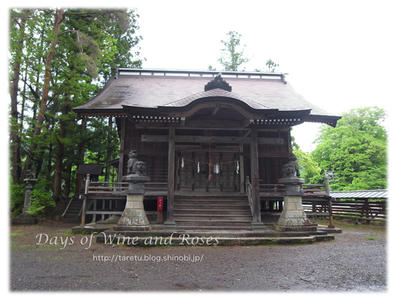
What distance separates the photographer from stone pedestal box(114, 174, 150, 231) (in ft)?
23.8

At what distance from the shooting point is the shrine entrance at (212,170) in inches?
432

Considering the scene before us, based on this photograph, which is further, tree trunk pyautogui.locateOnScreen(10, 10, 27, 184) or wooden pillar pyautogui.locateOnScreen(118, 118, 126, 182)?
tree trunk pyautogui.locateOnScreen(10, 10, 27, 184)

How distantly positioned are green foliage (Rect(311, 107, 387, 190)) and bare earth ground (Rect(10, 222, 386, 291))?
13.9 meters

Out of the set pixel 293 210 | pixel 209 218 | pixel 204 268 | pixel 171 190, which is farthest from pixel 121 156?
pixel 293 210

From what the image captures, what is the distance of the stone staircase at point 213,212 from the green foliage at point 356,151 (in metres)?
14.3

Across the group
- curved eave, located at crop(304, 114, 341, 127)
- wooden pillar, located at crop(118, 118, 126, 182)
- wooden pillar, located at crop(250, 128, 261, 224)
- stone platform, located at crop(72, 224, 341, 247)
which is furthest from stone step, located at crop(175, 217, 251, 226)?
curved eave, located at crop(304, 114, 341, 127)

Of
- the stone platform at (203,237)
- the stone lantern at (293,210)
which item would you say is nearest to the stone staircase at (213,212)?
the stone platform at (203,237)

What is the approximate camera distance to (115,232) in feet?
23.3

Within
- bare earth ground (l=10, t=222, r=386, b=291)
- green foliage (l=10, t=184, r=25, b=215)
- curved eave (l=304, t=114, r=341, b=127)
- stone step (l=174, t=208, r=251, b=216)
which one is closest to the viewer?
bare earth ground (l=10, t=222, r=386, b=291)

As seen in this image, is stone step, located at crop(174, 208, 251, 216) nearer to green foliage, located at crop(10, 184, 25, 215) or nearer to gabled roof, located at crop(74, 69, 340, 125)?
gabled roof, located at crop(74, 69, 340, 125)

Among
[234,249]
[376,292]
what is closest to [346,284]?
[376,292]

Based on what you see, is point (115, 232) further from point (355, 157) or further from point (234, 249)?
point (355, 157)

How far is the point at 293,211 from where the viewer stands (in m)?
7.80

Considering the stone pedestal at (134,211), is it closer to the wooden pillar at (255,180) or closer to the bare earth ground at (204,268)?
the bare earth ground at (204,268)
